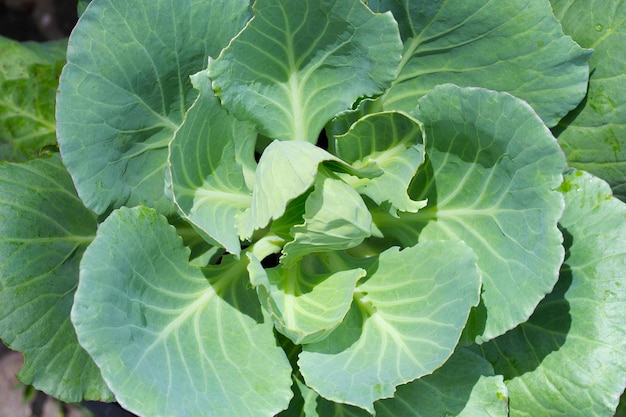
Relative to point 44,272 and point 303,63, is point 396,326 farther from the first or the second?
point 44,272

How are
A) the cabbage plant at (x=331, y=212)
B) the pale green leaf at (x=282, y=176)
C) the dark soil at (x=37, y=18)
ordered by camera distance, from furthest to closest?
1. the dark soil at (x=37, y=18)
2. the cabbage plant at (x=331, y=212)
3. the pale green leaf at (x=282, y=176)

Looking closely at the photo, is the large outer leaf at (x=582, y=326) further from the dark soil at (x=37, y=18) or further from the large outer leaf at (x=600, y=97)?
the dark soil at (x=37, y=18)

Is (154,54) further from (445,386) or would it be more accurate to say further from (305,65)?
(445,386)

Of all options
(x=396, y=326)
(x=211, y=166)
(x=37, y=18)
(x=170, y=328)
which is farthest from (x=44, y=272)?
(x=37, y=18)

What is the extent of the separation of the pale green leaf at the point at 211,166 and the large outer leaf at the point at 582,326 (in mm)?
773

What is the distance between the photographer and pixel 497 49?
61.4 inches

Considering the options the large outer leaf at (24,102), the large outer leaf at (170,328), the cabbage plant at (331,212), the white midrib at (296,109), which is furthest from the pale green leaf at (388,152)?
the large outer leaf at (24,102)

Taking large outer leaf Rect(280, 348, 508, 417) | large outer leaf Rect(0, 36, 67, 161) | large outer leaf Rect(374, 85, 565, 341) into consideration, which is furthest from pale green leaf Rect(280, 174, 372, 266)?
large outer leaf Rect(0, 36, 67, 161)

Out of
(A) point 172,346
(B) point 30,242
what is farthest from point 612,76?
(B) point 30,242

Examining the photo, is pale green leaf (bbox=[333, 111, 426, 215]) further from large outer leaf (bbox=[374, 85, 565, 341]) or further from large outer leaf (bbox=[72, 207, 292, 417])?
large outer leaf (bbox=[72, 207, 292, 417])

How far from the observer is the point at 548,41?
60.0 inches

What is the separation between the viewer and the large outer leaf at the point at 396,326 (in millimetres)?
1339

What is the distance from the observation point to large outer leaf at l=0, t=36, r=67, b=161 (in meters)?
2.08

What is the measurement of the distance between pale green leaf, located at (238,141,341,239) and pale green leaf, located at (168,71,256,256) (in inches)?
5.0
